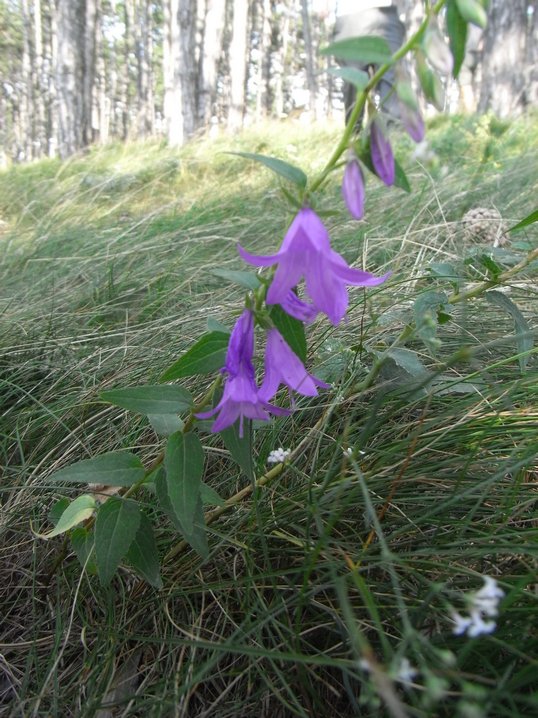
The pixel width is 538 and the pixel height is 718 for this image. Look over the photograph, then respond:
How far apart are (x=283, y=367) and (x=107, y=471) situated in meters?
0.36

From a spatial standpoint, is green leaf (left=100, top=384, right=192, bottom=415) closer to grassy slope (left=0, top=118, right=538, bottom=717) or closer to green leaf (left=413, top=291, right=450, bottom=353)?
grassy slope (left=0, top=118, right=538, bottom=717)

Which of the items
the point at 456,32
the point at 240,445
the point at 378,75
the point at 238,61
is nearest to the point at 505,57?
the point at 238,61

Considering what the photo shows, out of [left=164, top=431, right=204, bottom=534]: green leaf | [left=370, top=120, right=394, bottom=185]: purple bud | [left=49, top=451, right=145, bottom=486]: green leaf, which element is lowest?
[left=49, top=451, right=145, bottom=486]: green leaf

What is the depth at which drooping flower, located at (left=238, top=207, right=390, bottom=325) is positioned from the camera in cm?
74

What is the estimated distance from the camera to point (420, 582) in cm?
86

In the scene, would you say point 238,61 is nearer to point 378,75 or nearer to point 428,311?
point 428,311

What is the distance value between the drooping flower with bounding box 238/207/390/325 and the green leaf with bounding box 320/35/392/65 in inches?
7.8

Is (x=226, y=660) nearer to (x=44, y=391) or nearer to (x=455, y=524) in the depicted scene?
(x=455, y=524)

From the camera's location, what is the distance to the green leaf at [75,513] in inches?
39.4

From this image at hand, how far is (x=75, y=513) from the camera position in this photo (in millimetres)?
1026

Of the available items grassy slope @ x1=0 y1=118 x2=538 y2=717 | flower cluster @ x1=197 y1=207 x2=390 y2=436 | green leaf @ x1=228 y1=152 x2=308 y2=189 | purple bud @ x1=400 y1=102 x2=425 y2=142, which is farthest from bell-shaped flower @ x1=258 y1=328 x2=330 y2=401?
purple bud @ x1=400 y1=102 x2=425 y2=142

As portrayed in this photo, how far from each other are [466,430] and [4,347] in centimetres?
139

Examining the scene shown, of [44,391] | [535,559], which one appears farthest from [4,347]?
[535,559]

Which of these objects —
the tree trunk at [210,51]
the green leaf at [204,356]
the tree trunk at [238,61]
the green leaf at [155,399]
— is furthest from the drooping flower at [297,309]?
the tree trunk at [210,51]
